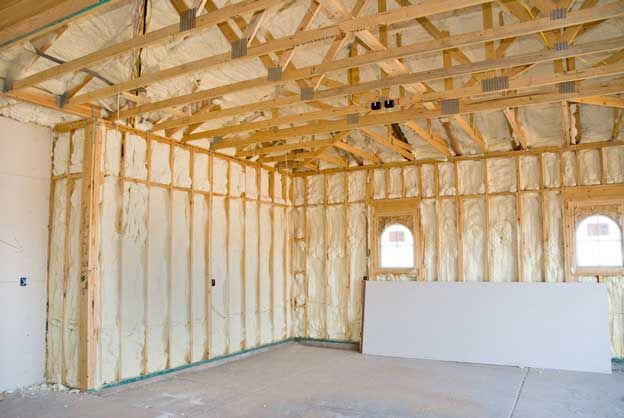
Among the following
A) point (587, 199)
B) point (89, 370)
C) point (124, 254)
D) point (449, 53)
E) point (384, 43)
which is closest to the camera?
point (384, 43)

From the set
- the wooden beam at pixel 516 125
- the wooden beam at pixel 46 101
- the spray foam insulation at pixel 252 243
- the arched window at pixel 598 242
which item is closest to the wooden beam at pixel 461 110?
the wooden beam at pixel 516 125

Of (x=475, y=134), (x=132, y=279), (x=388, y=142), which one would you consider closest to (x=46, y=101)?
(x=132, y=279)

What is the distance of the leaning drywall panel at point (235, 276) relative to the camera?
8.47 metres

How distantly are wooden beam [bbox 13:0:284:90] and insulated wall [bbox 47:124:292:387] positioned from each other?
1469 millimetres

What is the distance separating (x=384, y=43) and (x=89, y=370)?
495cm

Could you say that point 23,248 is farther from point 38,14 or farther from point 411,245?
point 411,245

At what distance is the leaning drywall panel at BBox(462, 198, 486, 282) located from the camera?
8.47m

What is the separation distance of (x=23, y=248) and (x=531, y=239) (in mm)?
7215

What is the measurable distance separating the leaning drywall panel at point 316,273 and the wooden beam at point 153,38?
5331mm

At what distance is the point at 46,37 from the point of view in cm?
516

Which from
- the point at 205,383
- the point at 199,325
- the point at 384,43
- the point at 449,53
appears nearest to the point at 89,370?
the point at 205,383

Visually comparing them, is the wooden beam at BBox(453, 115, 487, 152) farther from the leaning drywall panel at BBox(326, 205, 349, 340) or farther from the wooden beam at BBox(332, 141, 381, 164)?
the leaning drywall panel at BBox(326, 205, 349, 340)

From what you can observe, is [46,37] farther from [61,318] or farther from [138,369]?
[138,369]

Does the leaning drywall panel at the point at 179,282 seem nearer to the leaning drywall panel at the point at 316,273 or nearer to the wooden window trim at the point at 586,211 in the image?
the leaning drywall panel at the point at 316,273
